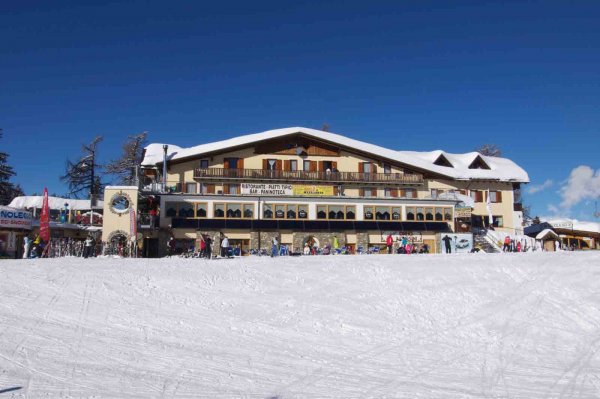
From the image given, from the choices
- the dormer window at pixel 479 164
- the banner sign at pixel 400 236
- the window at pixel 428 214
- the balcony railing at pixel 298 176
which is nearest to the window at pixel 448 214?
the window at pixel 428 214

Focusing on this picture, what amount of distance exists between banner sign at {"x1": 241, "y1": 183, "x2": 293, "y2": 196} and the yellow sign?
1.77 ft

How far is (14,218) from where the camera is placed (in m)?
30.3

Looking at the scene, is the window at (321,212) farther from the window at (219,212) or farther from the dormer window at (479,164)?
the dormer window at (479,164)

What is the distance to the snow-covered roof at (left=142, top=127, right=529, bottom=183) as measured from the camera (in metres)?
41.7

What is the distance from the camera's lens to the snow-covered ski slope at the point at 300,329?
11695mm

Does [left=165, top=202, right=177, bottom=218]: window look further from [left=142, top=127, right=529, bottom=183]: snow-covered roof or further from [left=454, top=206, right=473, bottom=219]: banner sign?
[left=454, top=206, right=473, bottom=219]: banner sign

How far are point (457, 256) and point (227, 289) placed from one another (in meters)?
13.3

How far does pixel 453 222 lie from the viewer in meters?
42.1

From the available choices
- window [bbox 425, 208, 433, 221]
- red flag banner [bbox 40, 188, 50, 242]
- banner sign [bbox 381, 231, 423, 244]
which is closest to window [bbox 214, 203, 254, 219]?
banner sign [bbox 381, 231, 423, 244]

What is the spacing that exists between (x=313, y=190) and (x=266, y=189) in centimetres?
364

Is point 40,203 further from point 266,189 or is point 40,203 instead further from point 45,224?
point 266,189

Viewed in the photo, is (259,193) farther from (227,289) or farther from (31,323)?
(31,323)

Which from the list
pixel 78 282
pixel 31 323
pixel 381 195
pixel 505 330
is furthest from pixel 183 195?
pixel 505 330

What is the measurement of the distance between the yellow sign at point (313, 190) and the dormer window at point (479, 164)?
15.5 m
